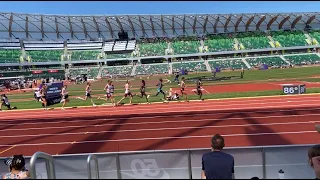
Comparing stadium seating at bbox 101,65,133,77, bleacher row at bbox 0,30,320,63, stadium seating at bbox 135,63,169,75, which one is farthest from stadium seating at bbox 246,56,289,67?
stadium seating at bbox 101,65,133,77

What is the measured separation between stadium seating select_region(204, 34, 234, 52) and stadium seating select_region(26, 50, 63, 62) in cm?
3474

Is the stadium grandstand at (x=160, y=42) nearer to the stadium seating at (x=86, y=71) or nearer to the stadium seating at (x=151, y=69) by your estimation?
the stadium seating at (x=151, y=69)

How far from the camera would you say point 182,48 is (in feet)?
254

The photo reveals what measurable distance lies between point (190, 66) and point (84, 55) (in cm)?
2548

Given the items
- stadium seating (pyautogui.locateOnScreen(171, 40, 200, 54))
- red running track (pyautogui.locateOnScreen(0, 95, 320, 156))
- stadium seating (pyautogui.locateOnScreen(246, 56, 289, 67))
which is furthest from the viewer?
stadium seating (pyautogui.locateOnScreen(171, 40, 200, 54))

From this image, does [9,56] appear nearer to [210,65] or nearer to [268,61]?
[210,65]

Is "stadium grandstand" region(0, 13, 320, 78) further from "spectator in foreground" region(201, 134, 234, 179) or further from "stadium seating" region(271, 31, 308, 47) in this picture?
"spectator in foreground" region(201, 134, 234, 179)

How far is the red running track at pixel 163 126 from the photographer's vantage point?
10.6 m

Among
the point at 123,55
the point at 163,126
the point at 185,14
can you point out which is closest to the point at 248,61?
the point at 185,14

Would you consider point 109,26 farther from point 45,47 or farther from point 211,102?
point 211,102

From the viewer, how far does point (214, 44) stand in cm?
7844

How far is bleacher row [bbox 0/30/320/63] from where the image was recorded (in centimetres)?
Result: 7512

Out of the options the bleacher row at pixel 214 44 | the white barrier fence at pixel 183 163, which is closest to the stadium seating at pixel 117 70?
the bleacher row at pixel 214 44

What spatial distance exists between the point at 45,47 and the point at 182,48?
31.9 meters
